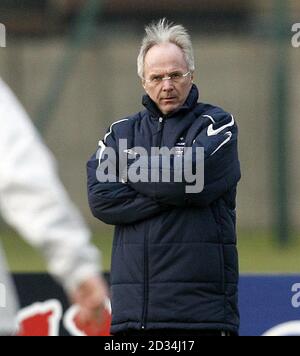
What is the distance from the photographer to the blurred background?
495cm

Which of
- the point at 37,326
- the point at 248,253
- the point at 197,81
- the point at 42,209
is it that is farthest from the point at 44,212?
the point at 197,81

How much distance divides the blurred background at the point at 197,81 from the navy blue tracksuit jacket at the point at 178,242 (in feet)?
5.79

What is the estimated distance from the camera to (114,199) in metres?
2.95

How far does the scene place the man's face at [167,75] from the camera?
9.58 feet

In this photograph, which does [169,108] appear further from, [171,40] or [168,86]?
[171,40]

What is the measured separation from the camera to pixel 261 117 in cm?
517

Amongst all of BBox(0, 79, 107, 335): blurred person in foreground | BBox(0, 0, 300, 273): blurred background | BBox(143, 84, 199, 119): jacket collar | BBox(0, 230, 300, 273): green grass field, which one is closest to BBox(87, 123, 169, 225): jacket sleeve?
BBox(143, 84, 199, 119): jacket collar

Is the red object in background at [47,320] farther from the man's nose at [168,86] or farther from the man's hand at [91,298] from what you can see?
the man's hand at [91,298]

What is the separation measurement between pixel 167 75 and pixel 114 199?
0.32 meters

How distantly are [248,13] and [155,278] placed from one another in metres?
2.76

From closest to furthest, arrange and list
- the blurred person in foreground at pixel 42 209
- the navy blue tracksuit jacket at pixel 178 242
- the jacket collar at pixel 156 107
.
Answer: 1. the blurred person in foreground at pixel 42 209
2. the navy blue tracksuit jacket at pixel 178 242
3. the jacket collar at pixel 156 107

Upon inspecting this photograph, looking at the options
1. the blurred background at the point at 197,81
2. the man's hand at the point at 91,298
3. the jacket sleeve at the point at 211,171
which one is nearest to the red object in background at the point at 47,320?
the blurred background at the point at 197,81
